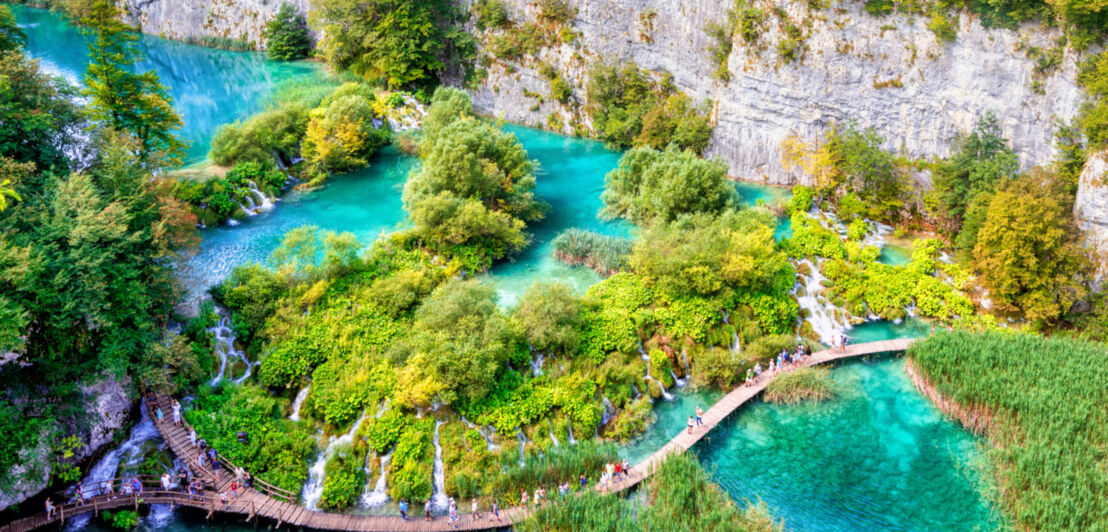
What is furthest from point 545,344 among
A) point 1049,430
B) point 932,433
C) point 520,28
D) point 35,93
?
point 520,28

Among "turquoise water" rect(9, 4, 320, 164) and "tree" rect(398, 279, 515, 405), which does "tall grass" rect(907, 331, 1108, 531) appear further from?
"turquoise water" rect(9, 4, 320, 164)

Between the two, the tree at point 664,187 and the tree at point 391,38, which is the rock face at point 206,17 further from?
the tree at point 664,187

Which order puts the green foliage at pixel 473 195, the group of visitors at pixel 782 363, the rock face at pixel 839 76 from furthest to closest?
the green foliage at pixel 473 195 < the rock face at pixel 839 76 < the group of visitors at pixel 782 363

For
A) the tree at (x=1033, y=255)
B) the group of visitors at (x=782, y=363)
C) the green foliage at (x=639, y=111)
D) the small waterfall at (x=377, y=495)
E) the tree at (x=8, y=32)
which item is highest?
the tree at (x=8, y=32)

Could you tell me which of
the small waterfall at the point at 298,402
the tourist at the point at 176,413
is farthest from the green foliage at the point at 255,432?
the small waterfall at the point at 298,402

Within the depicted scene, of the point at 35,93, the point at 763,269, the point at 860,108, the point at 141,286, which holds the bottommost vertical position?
the point at 763,269

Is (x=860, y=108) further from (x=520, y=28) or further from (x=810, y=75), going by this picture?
(x=520, y=28)
